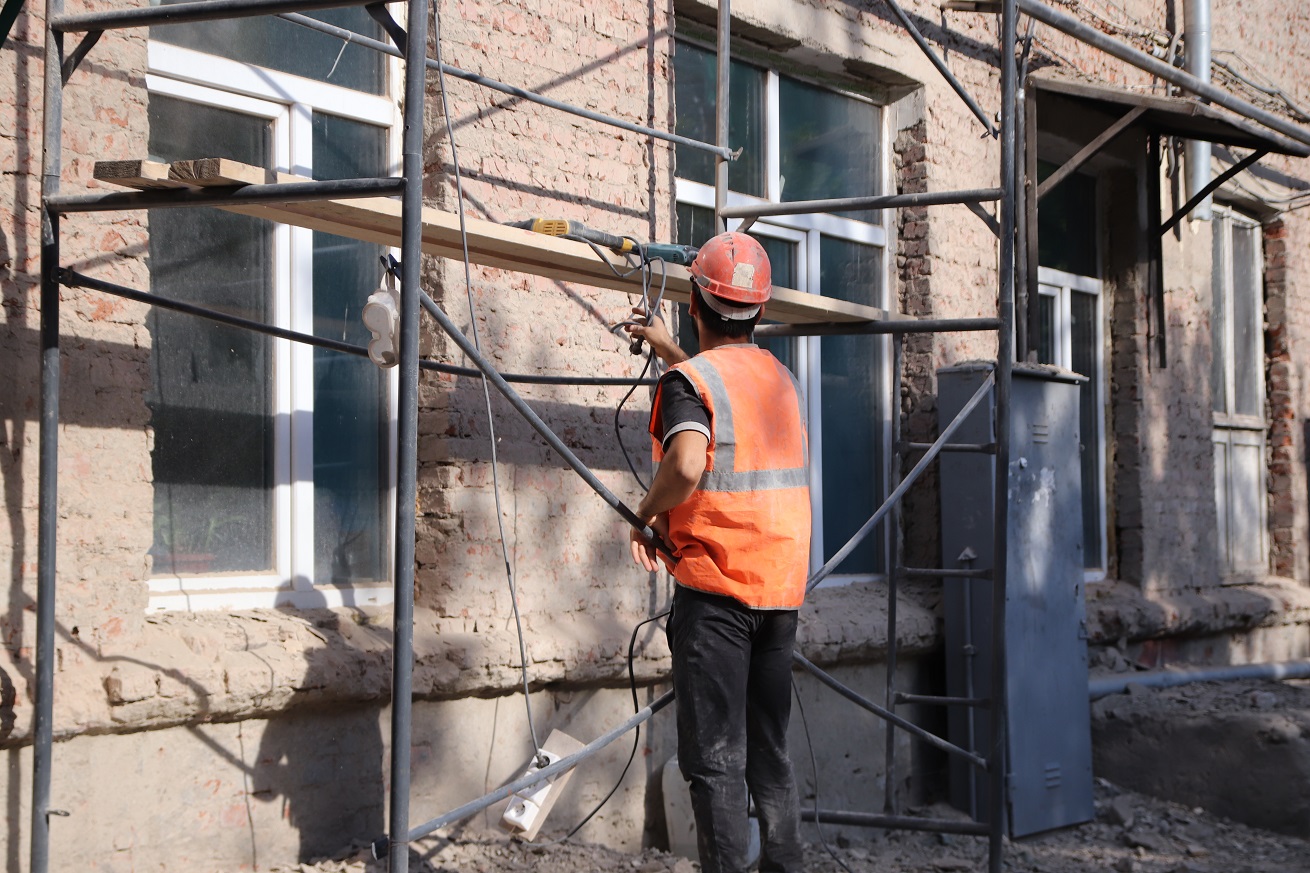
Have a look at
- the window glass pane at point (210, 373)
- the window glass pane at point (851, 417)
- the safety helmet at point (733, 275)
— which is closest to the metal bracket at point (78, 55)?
the window glass pane at point (210, 373)

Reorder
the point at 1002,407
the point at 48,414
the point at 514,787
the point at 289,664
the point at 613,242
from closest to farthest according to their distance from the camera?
the point at 48,414, the point at 514,787, the point at 289,664, the point at 613,242, the point at 1002,407

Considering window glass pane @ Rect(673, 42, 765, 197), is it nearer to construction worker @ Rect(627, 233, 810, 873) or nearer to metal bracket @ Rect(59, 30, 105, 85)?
construction worker @ Rect(627, 233, 810, 873)

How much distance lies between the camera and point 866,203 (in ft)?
17.3

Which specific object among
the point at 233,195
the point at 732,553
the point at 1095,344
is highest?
the point at 1095,344

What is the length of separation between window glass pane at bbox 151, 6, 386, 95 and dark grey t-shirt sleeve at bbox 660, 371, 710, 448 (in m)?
1.90

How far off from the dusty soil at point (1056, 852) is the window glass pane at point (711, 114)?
118 inches

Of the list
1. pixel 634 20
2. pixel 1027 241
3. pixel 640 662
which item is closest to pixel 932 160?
pixel 1027 241

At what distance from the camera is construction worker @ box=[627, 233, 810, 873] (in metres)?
3.76

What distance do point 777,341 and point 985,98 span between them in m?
2.07

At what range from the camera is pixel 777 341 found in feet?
21.7

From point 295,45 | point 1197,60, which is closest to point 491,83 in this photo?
point 295,45

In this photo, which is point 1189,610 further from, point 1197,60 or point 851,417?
point 1197,60

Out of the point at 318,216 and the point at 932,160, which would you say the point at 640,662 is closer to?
the point at 318,216

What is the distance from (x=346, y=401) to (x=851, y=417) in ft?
9.91
